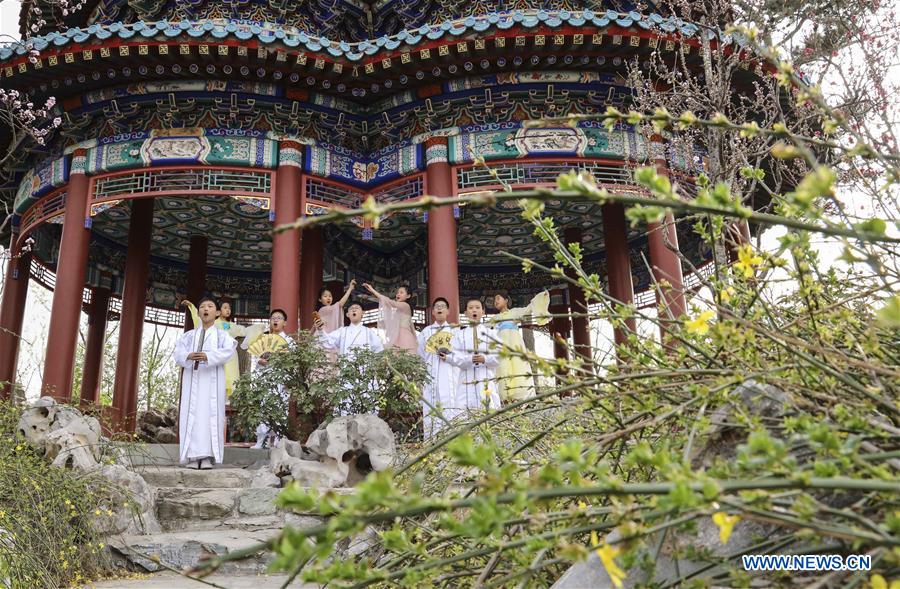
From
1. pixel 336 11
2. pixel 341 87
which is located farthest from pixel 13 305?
pixel 336 11

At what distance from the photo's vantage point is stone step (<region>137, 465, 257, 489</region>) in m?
5.79

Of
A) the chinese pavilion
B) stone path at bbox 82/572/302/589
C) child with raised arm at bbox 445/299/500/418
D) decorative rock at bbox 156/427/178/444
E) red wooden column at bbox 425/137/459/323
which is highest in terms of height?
the chinese pavilion

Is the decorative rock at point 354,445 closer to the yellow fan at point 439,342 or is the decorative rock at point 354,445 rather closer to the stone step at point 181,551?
the stone step at point 181,551

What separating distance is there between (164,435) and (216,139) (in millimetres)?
4010

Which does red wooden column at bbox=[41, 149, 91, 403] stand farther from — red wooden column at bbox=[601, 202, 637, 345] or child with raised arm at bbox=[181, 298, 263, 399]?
red wooden column at bbox=[601, 202, 637, 345]

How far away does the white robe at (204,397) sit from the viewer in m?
6.75

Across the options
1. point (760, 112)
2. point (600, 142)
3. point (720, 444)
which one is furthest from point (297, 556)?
point (760, 112)

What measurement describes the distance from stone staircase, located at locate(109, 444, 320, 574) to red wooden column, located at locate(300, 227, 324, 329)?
3.69 meters

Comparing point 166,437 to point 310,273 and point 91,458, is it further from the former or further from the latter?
point 91,458

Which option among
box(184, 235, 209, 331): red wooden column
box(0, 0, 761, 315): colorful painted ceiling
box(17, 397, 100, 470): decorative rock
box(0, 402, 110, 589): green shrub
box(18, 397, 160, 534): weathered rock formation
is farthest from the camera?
box(184, 235, 209, 331): red wooden column

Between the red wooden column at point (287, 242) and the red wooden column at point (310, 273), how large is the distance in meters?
1.82

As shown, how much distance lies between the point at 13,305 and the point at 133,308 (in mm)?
1434

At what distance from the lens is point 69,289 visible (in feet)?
26.0

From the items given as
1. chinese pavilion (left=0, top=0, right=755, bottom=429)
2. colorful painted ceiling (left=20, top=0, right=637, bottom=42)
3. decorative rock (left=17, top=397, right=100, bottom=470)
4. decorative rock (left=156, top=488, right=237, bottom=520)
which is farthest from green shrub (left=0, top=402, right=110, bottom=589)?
colorful painted ceiling (left=20, top=0, right=637, bottom=42)
